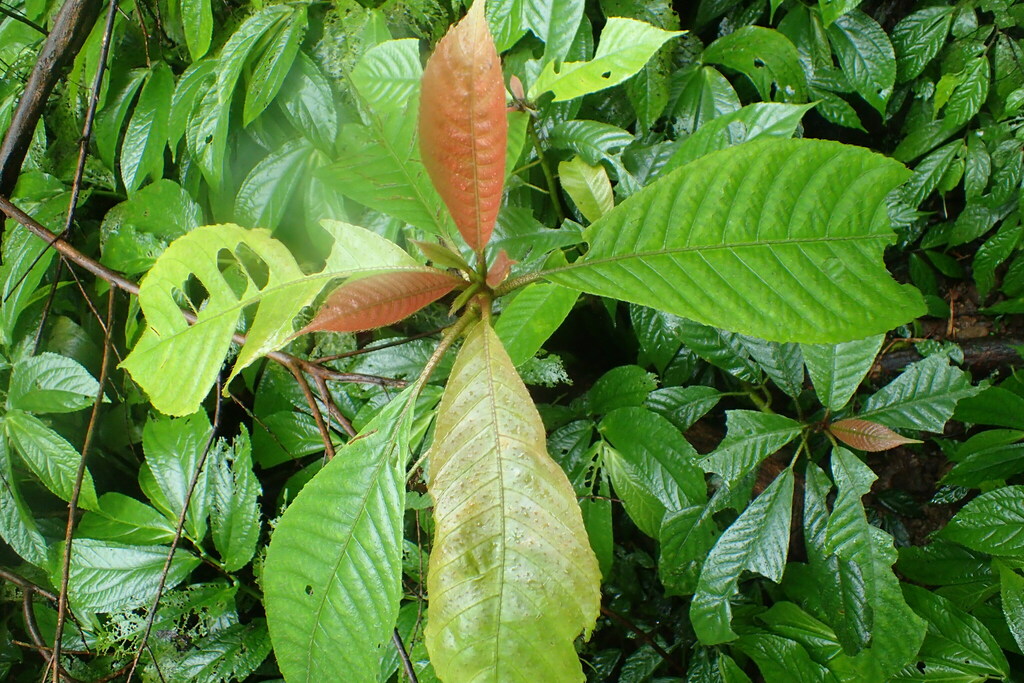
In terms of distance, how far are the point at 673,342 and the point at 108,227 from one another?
1016 mm

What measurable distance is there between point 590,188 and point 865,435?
543mm

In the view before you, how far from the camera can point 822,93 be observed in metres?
1.16

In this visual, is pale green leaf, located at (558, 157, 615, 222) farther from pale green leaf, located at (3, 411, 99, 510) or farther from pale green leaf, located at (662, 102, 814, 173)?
pale green leaf, located at (3, 411, 99, 510)

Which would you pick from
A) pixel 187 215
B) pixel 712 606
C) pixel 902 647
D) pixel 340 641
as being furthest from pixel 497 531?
pixel 187 215

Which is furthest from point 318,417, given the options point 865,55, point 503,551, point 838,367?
point 865,55

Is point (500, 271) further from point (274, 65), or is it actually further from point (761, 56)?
point (761, 56)

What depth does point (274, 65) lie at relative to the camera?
2.85ft

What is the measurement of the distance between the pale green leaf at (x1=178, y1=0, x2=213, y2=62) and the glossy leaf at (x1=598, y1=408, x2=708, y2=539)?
2.91 ft

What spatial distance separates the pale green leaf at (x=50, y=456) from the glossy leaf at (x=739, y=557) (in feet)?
3.30

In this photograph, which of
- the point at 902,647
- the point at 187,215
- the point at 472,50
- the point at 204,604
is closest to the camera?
the point at 472,50

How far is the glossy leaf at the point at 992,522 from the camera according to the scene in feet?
2.85

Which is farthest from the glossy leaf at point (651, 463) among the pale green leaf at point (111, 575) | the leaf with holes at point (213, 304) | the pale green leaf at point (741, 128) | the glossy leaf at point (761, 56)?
the pale green leaf at point (111, 575)

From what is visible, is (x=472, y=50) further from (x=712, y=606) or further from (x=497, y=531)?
(x=712, y=606)

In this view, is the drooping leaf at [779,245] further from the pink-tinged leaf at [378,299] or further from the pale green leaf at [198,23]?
the pale green leaf at [198,23]
